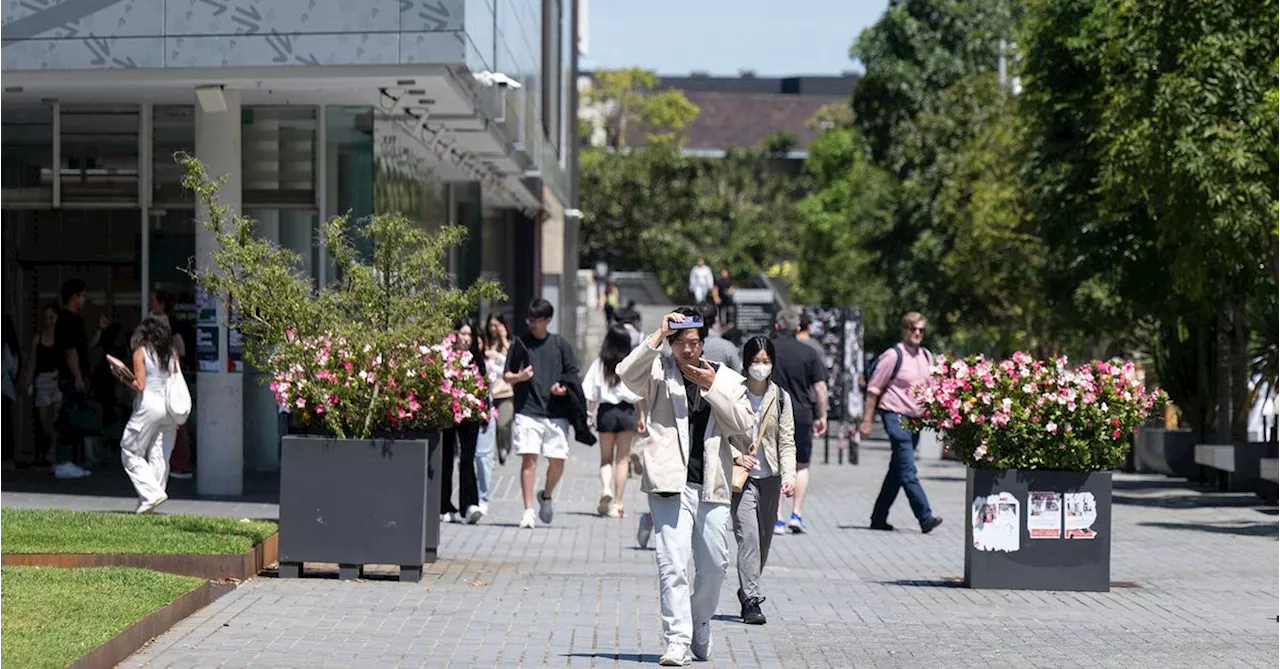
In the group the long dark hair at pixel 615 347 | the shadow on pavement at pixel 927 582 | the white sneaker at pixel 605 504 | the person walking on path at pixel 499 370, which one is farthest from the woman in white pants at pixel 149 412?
the shadow on pavement at pixel 927 582

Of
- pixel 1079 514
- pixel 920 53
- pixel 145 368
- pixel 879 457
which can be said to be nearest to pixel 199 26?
pixel 145 368

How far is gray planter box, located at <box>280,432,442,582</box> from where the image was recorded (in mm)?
12188

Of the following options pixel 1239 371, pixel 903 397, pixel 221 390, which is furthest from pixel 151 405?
pixel 1239 371

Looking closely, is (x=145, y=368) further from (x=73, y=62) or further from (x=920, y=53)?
(x=920, y=53)

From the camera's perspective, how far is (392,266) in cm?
1279

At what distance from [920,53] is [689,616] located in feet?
137

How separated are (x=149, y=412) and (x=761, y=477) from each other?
18.8 ft

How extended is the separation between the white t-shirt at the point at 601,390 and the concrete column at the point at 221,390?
290cm

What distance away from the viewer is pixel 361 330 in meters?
12.6

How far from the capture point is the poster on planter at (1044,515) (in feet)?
41.7

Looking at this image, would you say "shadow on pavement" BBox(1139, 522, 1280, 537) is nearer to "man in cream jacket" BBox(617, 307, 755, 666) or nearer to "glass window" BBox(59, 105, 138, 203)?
"man in cream jacket" BBox(617, 307, 755, 666)

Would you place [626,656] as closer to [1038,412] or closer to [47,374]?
[1038,412]

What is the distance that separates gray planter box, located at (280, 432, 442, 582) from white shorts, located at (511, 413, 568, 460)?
3944mm

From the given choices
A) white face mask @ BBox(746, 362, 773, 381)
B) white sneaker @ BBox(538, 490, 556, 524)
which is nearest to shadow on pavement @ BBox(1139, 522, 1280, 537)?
white sneaker @ BBox(538, 490, 556, 524)
